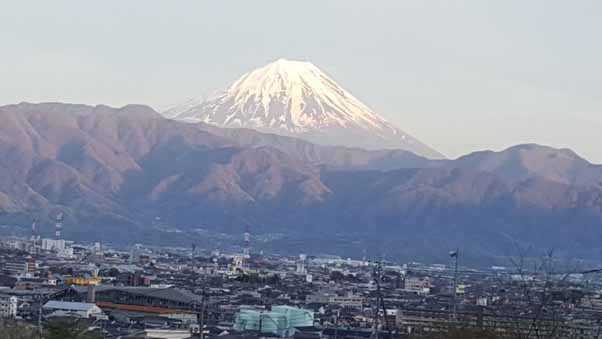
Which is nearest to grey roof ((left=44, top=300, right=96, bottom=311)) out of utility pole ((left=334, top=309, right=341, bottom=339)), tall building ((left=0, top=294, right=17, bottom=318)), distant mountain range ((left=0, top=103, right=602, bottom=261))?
tall building ((left=0, top=294, right=17, bottom=318))

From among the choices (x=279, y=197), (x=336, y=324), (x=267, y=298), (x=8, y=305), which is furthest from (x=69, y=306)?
(x=279, y=197)

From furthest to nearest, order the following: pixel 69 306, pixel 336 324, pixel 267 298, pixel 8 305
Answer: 1. pixel 267 298
2. pixel 336 324
3. pixel 69 306
4. pixel 8 305

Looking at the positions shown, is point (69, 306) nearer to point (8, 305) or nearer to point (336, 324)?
point (8, 305)

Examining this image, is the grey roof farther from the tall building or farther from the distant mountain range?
the distant mountain range

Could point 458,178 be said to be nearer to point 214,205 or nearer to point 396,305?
point 214,205

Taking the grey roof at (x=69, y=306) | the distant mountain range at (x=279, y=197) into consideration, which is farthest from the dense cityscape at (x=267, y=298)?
the distant mountain range at (x=279, y=197)

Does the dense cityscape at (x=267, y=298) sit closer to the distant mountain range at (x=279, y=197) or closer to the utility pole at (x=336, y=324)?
the utility pole at (x=336, y=324)

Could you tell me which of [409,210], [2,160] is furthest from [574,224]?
[2,160]
